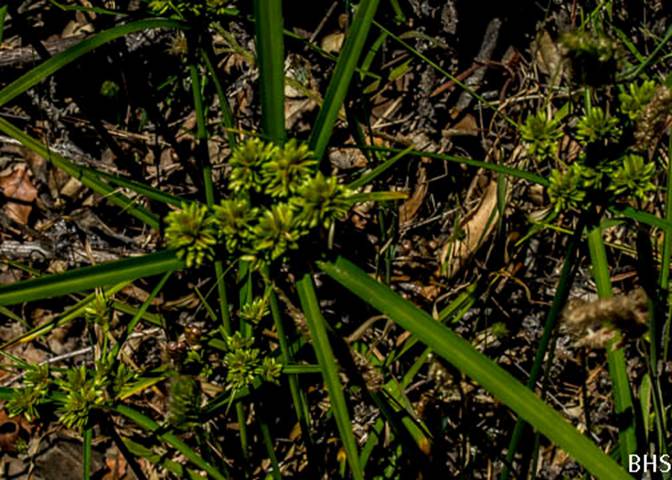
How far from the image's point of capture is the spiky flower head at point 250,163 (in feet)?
3.43

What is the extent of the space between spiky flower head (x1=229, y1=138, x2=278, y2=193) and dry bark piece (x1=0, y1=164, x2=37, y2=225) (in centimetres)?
129

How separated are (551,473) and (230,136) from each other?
3.66 feet

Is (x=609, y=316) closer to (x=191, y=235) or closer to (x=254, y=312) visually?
(x=191, y=235)

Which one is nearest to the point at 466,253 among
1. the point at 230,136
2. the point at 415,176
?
the point at 415,176

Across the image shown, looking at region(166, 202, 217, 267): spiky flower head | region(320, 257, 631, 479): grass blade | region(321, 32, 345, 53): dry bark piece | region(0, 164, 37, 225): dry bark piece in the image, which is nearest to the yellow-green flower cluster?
region(166, 202, 217, 267): spiky flower head

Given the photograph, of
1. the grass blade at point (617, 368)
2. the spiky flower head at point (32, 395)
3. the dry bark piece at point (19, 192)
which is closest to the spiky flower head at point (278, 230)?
the grass blade at point (617, 368)

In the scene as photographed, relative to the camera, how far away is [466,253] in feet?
6.21

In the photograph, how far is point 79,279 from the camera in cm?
107

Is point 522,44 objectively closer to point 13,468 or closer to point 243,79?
point 243,79

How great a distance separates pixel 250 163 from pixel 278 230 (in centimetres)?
11

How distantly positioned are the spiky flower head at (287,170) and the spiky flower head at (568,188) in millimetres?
370

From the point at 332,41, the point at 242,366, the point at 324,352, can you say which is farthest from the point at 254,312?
the point at 332,41

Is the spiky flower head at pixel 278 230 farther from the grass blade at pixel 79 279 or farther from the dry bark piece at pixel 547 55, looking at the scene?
the dry bark piece at pixel 547 55

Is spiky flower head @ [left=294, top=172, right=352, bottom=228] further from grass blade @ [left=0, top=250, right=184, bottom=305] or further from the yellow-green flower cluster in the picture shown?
grass blade @ [left=0, top=250, right=184, bottom=305]
